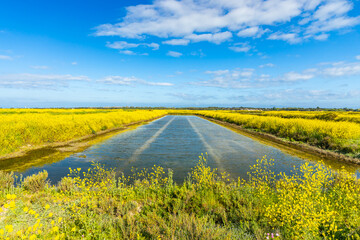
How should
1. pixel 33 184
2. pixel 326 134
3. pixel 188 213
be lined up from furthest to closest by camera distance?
pixel 326 134 < pixel 33 184 < pixel 188 213

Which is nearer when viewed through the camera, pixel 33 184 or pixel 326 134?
pixel 33 184

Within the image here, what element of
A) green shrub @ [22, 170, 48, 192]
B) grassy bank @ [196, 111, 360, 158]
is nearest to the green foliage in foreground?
green shrub @ [22, 170, 48, 192]

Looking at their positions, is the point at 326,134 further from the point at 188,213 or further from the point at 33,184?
the point at 33,184

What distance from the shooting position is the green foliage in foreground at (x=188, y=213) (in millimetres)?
3930

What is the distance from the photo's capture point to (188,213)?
537 centimetres

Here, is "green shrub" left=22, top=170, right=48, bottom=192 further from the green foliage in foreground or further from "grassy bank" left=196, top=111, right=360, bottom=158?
"grassy bank" left=196, top=111, right=360, bottom=158

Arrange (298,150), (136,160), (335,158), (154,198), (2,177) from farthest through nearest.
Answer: (298,150), (335,158), (136,160), (2,177), (154,198)

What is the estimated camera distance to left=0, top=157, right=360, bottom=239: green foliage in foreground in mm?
3930

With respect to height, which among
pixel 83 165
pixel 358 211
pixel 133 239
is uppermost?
pixel 358 211

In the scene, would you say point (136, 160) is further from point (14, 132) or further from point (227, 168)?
point (14, 132)

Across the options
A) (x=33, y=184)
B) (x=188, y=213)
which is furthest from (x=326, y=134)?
(x=33, y=184)

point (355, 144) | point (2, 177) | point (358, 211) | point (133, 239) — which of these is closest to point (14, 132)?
point (2, 177)

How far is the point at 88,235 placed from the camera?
153 inches

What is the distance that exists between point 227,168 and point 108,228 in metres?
8.20
